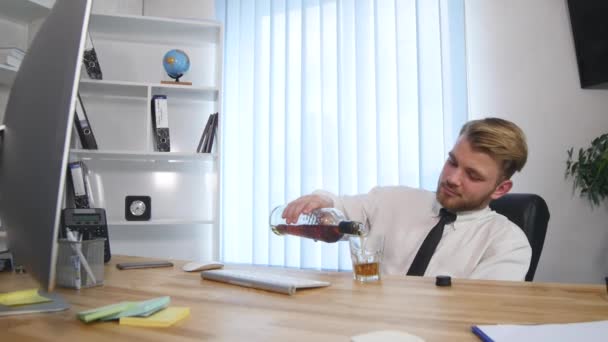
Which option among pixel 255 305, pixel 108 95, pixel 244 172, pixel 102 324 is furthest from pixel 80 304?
pixel 108 95

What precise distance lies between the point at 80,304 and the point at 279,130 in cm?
227

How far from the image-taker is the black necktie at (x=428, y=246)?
1.33m

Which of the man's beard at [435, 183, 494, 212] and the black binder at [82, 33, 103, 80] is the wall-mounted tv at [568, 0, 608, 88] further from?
the black binder at [82, 33, 103, 80]

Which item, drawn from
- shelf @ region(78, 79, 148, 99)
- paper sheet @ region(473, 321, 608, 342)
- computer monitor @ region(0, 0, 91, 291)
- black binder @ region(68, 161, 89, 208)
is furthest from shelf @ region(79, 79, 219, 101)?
paper sheet @ region(473, 321, 608, 342)

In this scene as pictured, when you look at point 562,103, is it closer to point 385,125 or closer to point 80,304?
point 385,125

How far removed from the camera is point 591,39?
7.41 feet

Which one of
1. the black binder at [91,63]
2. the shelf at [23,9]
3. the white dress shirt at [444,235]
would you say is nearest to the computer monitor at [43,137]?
the white dress shirt at [444,235]

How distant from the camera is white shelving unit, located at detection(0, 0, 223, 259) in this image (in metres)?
2.83

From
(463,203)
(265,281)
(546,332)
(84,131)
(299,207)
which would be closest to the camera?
(546,332)

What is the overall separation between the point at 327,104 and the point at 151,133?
114 centimetres

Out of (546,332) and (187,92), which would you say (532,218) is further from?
(187,92)

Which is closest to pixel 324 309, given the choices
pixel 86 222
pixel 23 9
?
pixel 86 222

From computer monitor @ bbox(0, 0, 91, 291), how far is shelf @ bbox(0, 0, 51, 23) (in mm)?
2329

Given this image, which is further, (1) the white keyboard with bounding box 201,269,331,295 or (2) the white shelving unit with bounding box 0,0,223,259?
(2) the white shelving unit with bounding box 0,0,223,259
